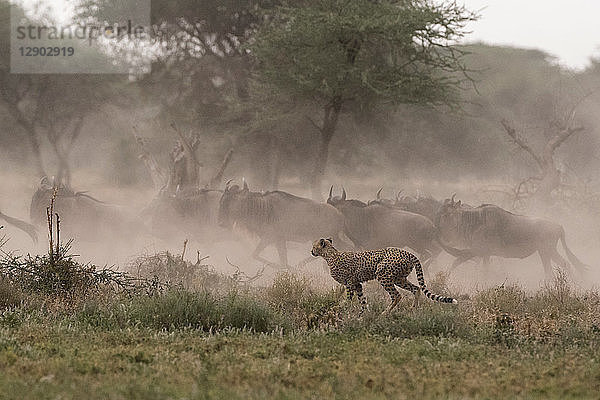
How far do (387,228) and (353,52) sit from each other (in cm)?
807

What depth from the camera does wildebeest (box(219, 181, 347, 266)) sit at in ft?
70.9

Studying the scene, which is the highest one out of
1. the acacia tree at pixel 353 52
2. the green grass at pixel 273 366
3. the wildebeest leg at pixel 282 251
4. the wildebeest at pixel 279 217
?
the acacia tree at pixel 353 52

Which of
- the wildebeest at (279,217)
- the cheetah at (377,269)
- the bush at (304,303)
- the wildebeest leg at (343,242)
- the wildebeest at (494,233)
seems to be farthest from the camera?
the wildebeest leg at (343,242)

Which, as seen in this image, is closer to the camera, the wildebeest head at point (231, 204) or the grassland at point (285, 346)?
the grassland at point (285, 346)

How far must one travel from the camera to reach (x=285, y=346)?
9.99 metres

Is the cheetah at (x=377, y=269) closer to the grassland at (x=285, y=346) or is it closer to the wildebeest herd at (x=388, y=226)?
the grassland at (x=285, y=346)

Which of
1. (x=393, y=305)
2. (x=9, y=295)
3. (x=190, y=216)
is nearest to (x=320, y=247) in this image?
(x=393, y=305)

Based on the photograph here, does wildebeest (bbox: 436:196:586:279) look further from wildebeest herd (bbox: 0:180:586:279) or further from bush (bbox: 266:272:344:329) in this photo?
bush (bbox: 266:272:344:329)

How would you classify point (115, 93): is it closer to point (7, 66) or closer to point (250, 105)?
point (7, 66)

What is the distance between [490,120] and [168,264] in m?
30.7

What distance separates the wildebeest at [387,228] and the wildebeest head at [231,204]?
2153 mm

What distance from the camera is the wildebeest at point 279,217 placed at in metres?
21.6

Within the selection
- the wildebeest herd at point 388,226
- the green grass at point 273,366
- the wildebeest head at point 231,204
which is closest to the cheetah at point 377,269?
the green grass at point 273,366

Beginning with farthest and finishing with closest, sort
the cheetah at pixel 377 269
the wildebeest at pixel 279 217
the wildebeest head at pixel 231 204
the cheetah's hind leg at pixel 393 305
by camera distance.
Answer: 1. the wildebeest head at pixel 231 204
2. the wildebeest at pixel 279 217
3. the cheetah at pixel 377 269
4. the cheetah's hind leg at pixel 393 305
